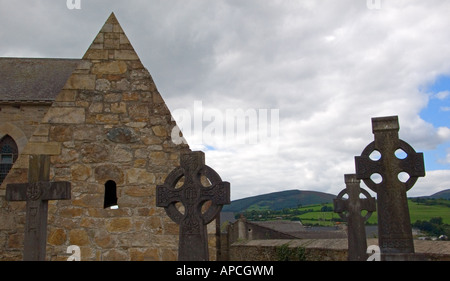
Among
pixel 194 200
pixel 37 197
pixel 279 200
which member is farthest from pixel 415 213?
pixel 279 200

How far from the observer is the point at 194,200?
4961mm

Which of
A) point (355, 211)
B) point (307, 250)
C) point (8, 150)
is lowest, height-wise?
point (307, 250)

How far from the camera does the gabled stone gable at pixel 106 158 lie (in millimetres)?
6055

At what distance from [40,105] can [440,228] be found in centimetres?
2632

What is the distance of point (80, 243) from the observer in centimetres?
604

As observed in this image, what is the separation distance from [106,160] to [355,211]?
5.36 metres

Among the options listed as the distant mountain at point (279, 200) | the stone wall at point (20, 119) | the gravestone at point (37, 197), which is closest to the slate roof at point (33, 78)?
the stone wall at point (20, 119)

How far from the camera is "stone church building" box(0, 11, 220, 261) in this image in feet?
19.9

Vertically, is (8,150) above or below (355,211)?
above

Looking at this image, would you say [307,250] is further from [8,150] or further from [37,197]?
[8,150]

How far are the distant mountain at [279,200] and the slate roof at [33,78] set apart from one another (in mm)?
70907

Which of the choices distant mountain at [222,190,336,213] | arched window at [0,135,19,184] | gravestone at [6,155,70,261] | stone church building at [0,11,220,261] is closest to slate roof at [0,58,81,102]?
arched window at [0,135,19,184]
